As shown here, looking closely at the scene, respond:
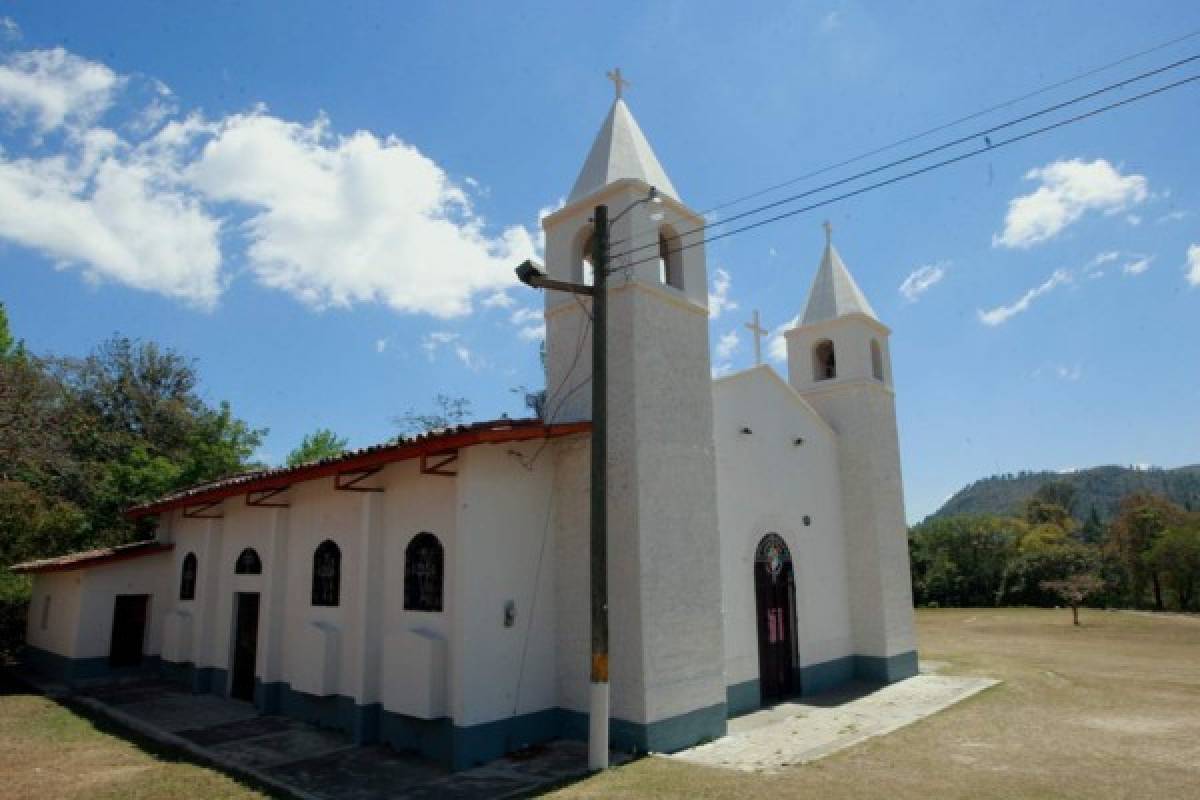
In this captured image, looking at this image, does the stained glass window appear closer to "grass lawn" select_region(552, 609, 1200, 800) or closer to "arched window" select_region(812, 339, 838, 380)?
"grass lawn" select_region(552, 609, 1200, 800)

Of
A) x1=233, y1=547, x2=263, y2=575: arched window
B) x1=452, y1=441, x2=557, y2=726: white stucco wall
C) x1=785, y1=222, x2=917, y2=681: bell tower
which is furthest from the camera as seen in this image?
x1=785, y1=222, x2=917, y2=681: bell tower

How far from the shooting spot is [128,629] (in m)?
16.9

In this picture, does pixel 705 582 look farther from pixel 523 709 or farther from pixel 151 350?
pixel 151 350

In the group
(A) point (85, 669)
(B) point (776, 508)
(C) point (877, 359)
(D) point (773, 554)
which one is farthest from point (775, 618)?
(A) point (85, 669)

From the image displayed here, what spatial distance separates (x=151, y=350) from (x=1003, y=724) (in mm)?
34624

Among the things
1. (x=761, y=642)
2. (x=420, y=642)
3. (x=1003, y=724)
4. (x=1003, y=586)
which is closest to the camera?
(x=420, y=642)

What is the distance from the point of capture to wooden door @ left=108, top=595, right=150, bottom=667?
16.7 metres

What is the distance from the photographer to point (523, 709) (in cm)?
940

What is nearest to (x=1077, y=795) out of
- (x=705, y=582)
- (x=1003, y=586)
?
(x=705, y=582)

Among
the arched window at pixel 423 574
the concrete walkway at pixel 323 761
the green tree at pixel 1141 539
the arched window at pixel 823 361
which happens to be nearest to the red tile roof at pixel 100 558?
the concrete walkway at pixel 323 761

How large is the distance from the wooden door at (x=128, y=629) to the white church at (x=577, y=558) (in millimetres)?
3116

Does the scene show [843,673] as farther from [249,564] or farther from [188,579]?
[188,579]

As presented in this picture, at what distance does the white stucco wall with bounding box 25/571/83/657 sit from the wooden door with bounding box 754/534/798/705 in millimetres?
14673

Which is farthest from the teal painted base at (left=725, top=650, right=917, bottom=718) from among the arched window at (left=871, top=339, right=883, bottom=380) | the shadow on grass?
the shadow on grass
